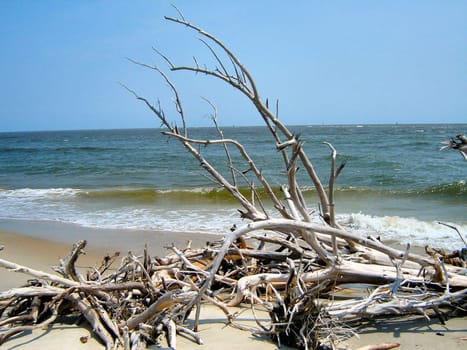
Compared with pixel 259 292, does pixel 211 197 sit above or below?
below

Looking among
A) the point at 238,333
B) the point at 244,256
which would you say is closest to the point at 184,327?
the point at 238,333

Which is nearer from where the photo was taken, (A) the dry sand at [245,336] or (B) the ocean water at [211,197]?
(A) the dry sand at [245,336]

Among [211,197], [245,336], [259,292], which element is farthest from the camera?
[211,197]

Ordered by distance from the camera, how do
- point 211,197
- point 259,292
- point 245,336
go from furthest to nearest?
point 211,197 → point 259,292 → point 245,336

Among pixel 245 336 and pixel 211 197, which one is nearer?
pixel 245 336

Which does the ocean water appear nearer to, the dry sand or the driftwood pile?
the driftwood pile

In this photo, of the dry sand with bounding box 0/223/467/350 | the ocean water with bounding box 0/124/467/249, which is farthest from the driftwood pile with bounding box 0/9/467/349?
the ocean water with bounding box 0/124/467/249

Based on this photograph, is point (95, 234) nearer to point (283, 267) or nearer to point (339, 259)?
point (283, 267)

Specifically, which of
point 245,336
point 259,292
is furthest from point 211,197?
point 245,336

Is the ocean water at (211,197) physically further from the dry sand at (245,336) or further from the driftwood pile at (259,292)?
the dry sand at (245,336)

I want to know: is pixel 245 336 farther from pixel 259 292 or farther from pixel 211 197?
pixel 211 197

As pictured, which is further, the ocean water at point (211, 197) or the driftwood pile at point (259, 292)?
the ocean water at point (211, 197)

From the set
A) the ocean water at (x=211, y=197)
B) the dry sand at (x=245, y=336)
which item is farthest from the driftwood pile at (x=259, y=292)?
the ocean water at (x=211, y=197)

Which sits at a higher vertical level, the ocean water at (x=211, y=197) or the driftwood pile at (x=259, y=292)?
the driftwood pile at (x=259, y=292)
